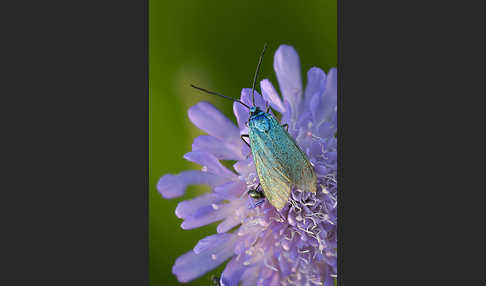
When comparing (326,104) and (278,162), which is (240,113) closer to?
(278,162)

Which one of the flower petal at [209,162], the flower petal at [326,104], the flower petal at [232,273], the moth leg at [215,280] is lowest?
the moth leg at [215,280]

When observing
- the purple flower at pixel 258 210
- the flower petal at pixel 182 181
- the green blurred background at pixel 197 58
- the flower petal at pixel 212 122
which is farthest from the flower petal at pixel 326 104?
the flower petal at pixel 182 181

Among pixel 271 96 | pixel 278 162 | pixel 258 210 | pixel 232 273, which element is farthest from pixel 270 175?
pixel 232 273

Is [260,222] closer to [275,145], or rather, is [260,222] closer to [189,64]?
[275,145]

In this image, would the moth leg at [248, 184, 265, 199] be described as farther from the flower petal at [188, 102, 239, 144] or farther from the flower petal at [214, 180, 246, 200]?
the flower petal at [188, 102, 239, 144]

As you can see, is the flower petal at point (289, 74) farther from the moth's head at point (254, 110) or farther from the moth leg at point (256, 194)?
the moth leg at point (256, 194)

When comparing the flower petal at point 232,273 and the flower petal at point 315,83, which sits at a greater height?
the flower petal at point 315,83

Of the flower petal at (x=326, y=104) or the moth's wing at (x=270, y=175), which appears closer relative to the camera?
the moth's wing at (x=270, y=175)
